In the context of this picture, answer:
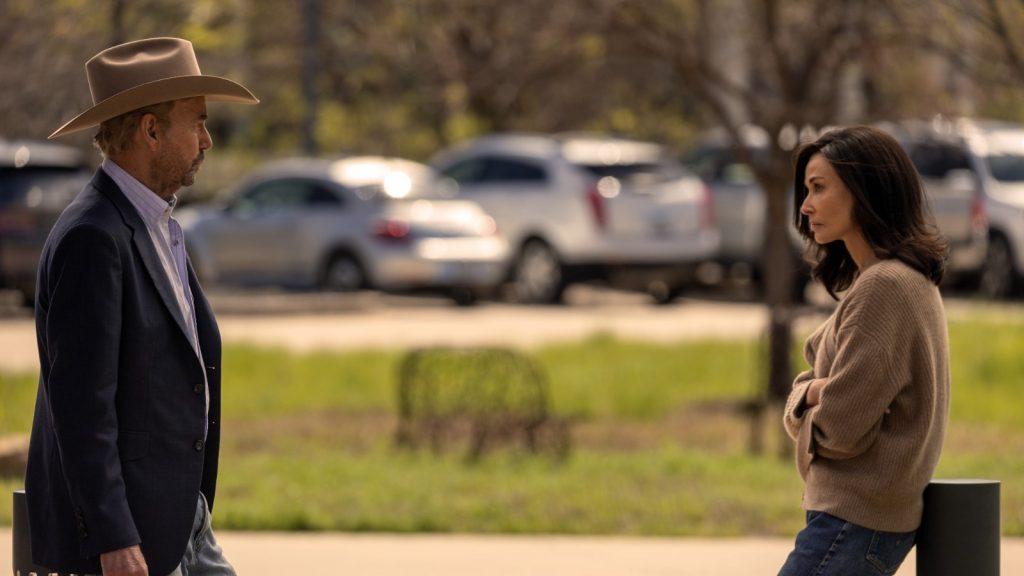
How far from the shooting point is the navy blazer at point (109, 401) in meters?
3.49

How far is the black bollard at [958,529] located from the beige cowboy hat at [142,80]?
1715 mm

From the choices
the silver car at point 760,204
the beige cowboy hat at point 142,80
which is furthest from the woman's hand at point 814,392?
the silver car at point 760,204

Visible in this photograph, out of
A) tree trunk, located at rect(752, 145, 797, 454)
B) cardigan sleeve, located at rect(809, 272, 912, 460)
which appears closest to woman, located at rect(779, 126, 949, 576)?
cardigan sleeve, located at rect(809, 272, 912, 460)

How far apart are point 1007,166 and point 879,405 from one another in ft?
57.9

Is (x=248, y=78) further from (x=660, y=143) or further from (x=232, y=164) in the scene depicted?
(x=660, y=143)

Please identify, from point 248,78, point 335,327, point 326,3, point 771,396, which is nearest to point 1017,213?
point 335,327

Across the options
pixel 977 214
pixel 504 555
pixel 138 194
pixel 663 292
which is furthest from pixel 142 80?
pixel 663 292

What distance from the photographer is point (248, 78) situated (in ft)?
108

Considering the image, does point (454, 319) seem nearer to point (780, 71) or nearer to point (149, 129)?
point (780, 71)

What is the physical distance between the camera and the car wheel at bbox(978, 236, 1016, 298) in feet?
66.4

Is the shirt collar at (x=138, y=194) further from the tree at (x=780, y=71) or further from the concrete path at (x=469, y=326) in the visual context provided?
the concrete path at (x=469, y=326)

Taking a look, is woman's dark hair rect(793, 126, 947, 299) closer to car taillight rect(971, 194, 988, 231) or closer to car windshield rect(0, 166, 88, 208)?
car windshield rect(0, 166, 88, 208)

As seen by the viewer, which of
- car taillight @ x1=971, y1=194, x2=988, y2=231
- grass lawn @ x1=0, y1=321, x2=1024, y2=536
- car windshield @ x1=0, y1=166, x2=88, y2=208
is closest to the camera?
grass lawn @ x1=0, y1=321, x2=1024, y2=536

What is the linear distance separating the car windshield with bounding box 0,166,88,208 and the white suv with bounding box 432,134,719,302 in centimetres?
502
